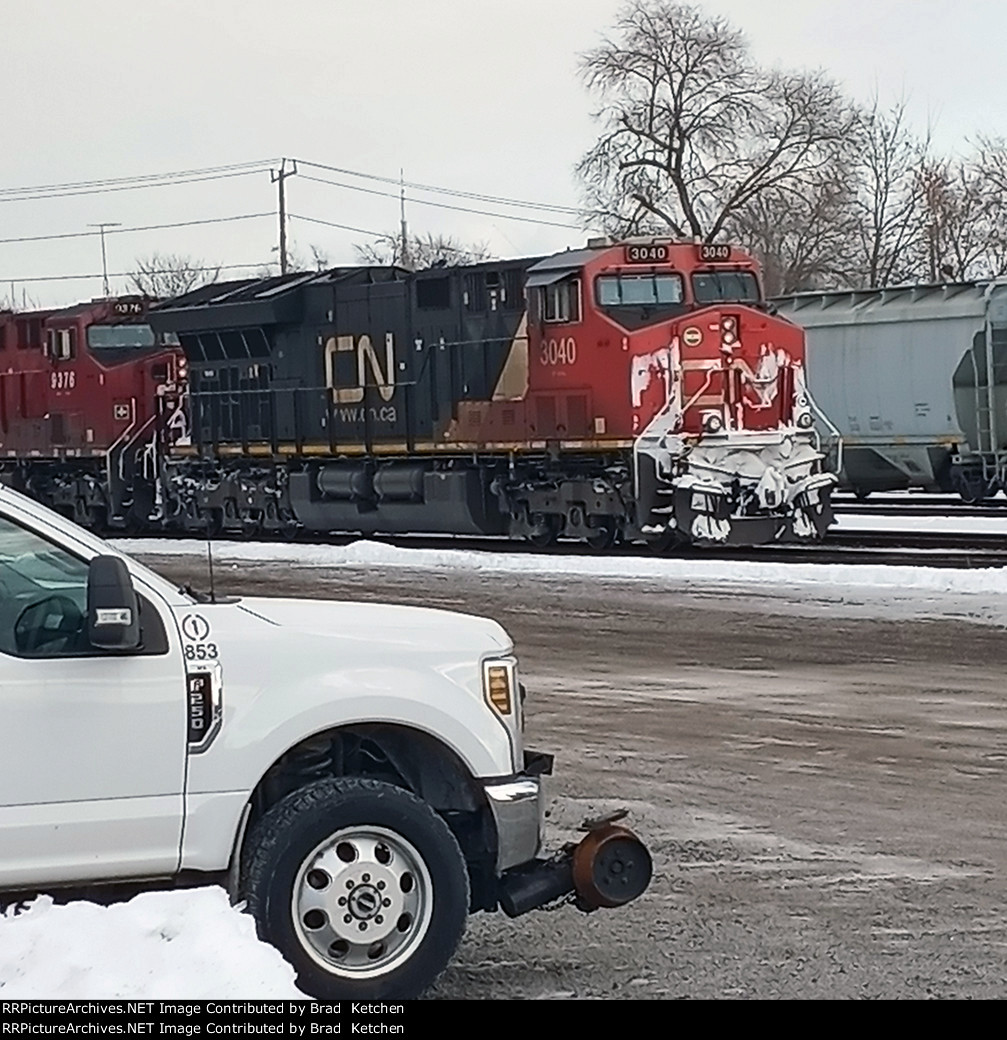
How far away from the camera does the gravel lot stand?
6504 millimetres

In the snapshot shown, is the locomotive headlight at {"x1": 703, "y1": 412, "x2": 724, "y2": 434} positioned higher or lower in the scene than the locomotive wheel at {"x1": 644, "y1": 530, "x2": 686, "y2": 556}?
higher

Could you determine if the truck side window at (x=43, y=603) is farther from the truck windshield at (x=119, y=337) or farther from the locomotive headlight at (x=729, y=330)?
the truck windshield at (x=119, y=337)

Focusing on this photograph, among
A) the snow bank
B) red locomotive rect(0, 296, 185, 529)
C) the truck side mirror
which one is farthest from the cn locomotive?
the truck side mirror

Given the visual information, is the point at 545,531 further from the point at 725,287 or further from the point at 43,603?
the point at 43,603

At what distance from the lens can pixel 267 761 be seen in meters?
5.82

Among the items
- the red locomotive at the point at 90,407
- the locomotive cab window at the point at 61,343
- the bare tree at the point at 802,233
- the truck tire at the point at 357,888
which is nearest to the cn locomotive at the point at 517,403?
the red locomotive at the point at 90,407

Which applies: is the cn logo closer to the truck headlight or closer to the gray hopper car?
the gray hopper car

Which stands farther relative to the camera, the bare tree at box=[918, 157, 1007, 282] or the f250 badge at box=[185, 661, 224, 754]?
the bare tree at box=[918, 157, 1007, 282]

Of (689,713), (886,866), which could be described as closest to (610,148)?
(689,713)

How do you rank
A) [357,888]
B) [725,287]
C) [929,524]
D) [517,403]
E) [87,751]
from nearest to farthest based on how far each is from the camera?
[87,751] < [357,888] < [725,287] < [517,403] < [929,524]

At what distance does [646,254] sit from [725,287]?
3.83 feet

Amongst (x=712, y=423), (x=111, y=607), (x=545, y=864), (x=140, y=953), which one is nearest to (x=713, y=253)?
(x=712, y=423)

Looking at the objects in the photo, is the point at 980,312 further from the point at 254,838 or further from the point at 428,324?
the point at 254,838

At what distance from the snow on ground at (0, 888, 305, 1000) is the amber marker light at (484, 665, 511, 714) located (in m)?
1.13
